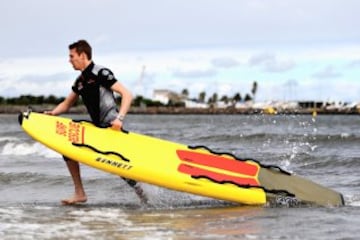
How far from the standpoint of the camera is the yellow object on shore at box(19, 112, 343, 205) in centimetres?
835

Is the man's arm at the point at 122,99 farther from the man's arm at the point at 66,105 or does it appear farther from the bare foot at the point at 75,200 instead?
the bare foot at the point at 75,200

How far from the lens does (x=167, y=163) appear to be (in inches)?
334

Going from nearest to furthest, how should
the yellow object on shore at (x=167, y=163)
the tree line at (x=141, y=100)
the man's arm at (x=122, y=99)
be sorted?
the man's arm at (x=122, y=99) → the yellow object on shore at (x=167, y=163) → the tree line at (x=141, y=100)

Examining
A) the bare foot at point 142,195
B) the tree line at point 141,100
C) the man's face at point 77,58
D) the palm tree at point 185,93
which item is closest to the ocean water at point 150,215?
the bare foot at point 142,195

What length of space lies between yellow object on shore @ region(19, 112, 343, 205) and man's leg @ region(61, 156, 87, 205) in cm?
21

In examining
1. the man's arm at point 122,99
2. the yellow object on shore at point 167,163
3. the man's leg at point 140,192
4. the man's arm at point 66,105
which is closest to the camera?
the man's arm at point 122,99

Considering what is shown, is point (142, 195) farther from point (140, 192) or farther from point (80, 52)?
point (80, 52)

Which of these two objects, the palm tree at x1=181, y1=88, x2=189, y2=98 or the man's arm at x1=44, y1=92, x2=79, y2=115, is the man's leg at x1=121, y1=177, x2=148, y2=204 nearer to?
the man's arm at x1=44, y1=92, x2=79, y2=115

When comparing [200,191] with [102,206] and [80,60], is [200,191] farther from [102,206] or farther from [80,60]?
[80,60]

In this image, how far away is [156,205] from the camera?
873cm

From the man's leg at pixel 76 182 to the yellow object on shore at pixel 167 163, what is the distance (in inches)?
8.2

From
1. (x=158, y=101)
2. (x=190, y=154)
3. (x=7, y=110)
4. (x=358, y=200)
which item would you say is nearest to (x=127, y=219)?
(x=190, y=154)

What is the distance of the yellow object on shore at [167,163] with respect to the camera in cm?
835

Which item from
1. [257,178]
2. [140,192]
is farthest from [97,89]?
[257,178]
